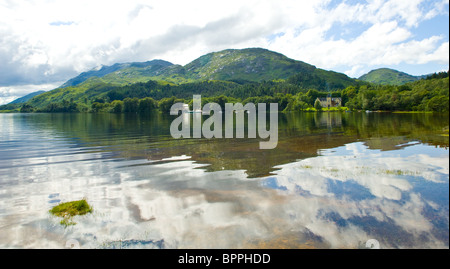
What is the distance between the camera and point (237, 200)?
55.5 ft

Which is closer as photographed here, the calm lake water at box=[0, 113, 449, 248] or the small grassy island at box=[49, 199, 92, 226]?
the calm lake water at box=[0, 113, 449, 248]

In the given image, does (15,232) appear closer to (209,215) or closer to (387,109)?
(209,215)

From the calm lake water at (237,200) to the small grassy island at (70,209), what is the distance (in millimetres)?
485

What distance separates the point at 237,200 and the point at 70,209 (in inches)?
397

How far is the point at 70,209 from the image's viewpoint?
52.5 feet

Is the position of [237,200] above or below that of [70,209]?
above

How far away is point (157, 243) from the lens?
12.0m

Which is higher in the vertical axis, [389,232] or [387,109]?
[387,109]

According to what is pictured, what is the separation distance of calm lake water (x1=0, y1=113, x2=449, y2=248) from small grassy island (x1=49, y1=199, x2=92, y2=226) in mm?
485

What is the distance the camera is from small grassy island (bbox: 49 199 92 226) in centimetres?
1531

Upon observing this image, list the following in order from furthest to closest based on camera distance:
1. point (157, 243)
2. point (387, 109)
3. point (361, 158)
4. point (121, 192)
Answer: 1. point (387, 109)
2. point (361, 158)
3. point (121, 192)
4. point (157, 243)

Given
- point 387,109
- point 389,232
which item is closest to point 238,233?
point 389,232

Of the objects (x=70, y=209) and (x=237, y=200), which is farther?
(x=237, y=200)

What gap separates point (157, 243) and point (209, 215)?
3553mm
